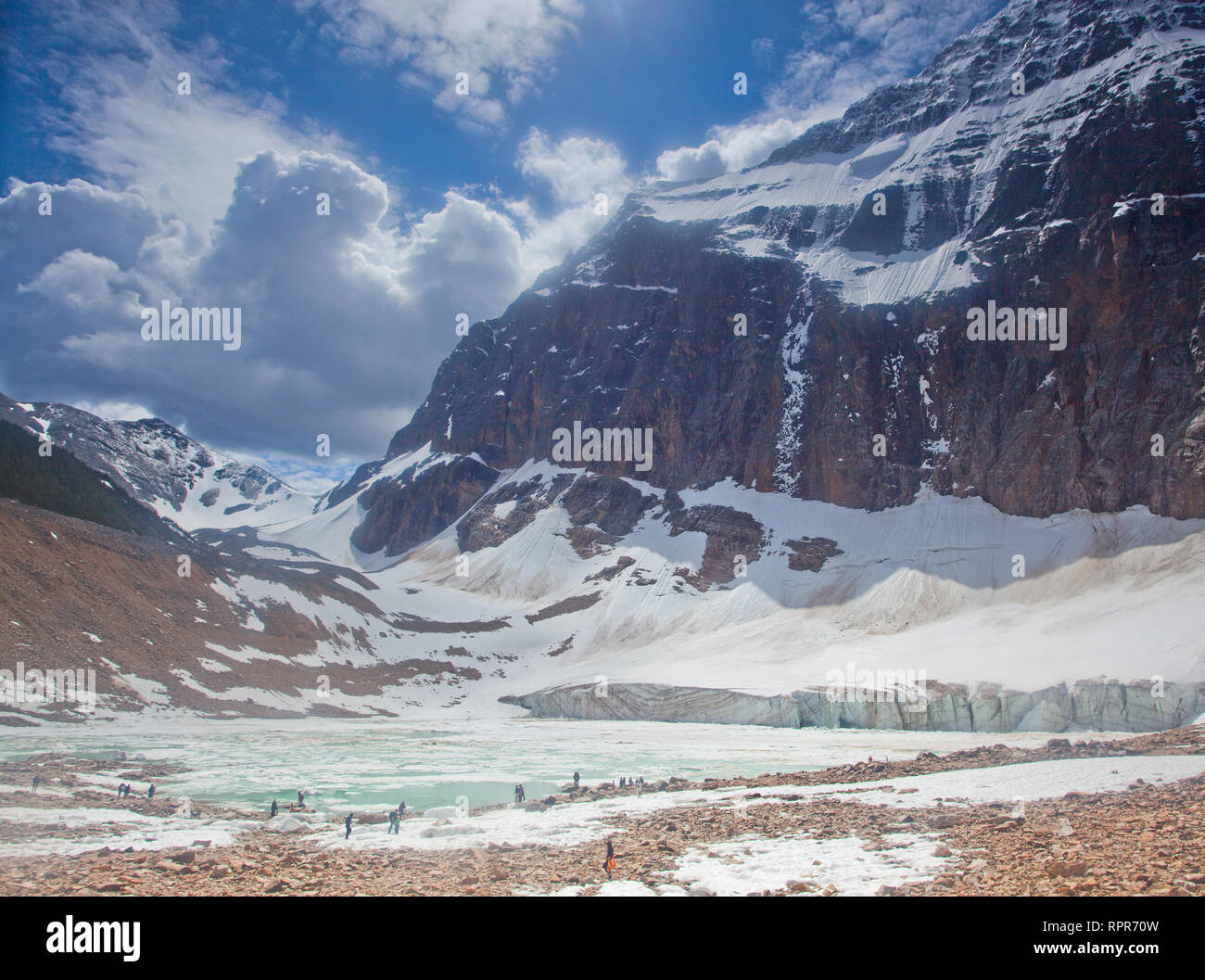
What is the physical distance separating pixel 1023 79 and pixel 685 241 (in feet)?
204

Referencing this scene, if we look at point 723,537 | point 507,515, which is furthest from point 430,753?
point 507,515

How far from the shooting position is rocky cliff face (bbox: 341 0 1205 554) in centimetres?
8569

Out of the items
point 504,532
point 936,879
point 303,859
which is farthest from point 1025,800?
point 504,532

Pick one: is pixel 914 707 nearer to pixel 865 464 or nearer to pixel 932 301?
pixel 865 464

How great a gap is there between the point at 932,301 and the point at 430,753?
9835cm

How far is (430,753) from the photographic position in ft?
133

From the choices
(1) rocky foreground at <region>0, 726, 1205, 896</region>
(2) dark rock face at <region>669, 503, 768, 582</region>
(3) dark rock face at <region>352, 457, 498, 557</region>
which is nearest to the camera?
(1) rocky foreground at <region>0, 726, 1205, 896</region>

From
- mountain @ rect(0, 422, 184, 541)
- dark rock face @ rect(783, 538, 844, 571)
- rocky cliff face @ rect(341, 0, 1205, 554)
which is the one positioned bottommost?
dark rock face @ rect(783, 538, 844, 571)

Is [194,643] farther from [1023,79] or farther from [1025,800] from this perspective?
[1023,79]

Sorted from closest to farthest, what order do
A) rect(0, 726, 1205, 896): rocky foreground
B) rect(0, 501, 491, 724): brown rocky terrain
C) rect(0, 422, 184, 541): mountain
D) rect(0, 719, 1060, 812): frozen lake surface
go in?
rect(0, 726, 1205, 896): rocky foreground → rect(0, 719, 1060, 812): frozen lake surface → rect(0, 501, 491, 724): brown rocky terrain → rect(0, 422, 184, 541): mountain

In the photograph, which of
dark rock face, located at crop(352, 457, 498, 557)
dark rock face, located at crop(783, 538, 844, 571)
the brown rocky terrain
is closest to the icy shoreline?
the brown rocky terrain

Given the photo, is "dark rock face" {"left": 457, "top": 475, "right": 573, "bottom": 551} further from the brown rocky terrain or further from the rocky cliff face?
the brown rocky terrain

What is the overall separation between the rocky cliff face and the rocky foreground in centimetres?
7732

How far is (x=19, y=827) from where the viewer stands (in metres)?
16.5
